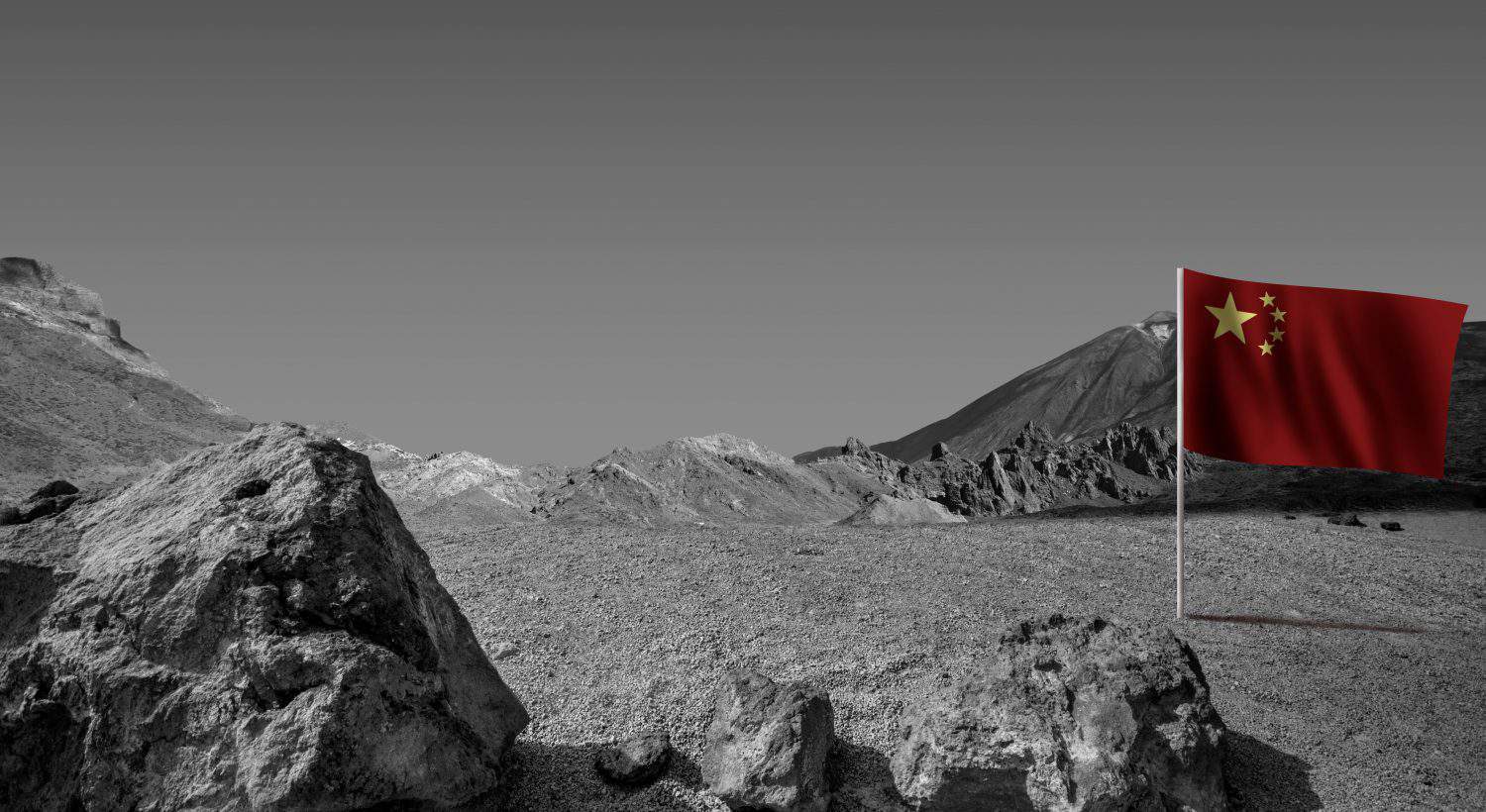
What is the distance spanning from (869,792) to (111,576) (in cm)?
597

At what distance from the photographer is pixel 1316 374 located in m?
12.3

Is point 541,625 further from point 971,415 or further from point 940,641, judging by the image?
point 971,415

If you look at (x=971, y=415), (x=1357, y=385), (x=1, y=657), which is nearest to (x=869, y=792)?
(x=1, y=657)

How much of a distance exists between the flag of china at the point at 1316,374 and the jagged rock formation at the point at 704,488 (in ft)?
67.9

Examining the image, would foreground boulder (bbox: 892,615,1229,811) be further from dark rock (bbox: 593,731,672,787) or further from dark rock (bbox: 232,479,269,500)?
dark rock (bbox: 232,479,269,500)

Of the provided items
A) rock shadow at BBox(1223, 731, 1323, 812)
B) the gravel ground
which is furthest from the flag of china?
rock shadow at BBox(1223, 731, 1323, 812)

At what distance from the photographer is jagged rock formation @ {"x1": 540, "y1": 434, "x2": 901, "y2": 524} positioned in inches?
1271

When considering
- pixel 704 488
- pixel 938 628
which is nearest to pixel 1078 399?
pixel 704 488

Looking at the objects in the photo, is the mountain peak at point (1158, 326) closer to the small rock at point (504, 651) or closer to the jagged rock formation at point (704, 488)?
the jagged rock formation at point (704, 488)

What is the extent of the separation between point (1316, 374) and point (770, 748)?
Result: 9004 mm

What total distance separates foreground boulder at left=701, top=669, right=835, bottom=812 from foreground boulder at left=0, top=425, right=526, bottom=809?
186 cm

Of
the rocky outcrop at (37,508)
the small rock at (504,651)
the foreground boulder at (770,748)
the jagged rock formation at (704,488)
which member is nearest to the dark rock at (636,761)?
the foreground boulder at (770,748)

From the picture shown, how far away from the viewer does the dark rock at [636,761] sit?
26.5ft

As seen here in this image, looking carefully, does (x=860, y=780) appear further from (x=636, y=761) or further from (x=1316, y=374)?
(x=1316, y=374)
